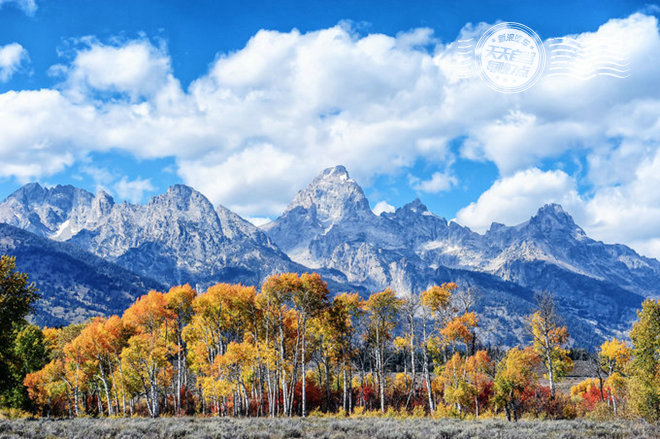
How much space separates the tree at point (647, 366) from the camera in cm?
3409

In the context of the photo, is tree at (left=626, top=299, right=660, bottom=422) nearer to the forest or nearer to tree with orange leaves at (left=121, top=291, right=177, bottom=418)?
the forest

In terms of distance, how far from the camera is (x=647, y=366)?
36094mm

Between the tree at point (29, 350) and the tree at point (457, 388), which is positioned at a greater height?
the tree at point (29, 350)

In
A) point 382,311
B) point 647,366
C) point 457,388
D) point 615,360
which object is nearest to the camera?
point 647,366

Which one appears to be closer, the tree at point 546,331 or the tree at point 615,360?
the tree at point 546,331

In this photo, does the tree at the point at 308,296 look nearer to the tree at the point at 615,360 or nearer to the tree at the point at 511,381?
the tree at the point at 511,381

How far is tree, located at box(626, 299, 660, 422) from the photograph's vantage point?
34094 millimetres

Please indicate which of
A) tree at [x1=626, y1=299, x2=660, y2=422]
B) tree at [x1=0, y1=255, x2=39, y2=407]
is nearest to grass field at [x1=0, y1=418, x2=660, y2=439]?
tree at [x1=626, y1=299, x2=660, y2=422]

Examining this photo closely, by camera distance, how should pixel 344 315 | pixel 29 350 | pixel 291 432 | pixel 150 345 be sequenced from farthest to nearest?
1. pixel 29 350
2. pixel 344 315
3. pixel 150 345
4. pixel 291 432

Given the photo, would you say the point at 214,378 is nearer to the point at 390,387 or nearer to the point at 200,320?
the point at 200,320

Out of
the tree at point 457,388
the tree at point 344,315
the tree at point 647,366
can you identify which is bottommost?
the tree at point 457,388

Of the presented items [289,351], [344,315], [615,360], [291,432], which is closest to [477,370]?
[344,315]

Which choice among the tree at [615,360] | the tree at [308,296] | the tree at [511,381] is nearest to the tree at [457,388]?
the tree at [511,381]

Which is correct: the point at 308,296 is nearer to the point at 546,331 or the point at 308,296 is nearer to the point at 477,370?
the point at 477,370
